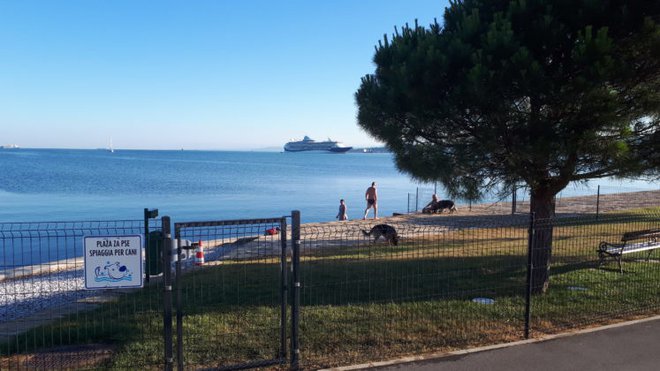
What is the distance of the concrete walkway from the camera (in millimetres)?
5625

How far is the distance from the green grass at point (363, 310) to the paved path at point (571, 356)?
338mm

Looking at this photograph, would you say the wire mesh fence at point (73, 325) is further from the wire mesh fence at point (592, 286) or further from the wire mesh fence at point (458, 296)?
the wire mesh fence at point (592, 286)

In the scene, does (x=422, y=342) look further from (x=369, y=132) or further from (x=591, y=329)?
(x=369, y=132)

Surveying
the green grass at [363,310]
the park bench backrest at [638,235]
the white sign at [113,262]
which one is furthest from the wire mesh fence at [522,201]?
the white sign at [113,262]

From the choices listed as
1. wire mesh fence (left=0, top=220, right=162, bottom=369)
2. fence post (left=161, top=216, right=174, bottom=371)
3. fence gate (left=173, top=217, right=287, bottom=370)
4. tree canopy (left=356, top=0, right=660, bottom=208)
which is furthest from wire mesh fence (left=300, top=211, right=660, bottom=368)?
wire mesh fence (left=0, top=220, right=162, bottom=369)

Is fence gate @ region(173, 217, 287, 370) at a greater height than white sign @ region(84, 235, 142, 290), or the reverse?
white sign @ region(84, 235, 142, 290)

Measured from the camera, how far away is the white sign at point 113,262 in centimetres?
492

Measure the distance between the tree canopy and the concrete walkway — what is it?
2.44 m

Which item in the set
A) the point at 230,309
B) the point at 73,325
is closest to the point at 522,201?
the point at 230,309

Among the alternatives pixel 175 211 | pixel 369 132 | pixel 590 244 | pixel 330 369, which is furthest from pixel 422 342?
pixel 175 211

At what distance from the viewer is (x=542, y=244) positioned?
8.69m

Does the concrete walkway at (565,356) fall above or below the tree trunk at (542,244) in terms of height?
below

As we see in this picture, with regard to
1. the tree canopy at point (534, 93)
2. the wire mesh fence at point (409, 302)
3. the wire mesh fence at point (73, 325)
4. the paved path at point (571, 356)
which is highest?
the tree canopy at point (534, 93)

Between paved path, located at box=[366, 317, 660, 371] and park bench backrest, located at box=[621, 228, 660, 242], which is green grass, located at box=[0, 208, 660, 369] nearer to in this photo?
paved path, located at box=[366, 317, 660, 371]
